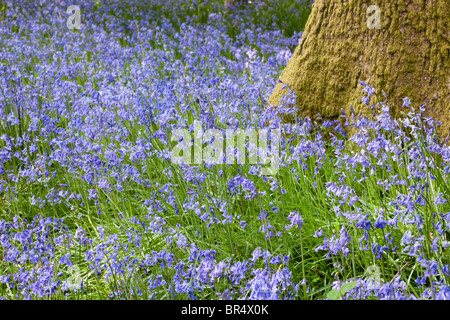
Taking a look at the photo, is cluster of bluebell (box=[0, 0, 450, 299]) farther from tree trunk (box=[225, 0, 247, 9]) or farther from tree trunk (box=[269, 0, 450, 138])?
tree trunk (box=[225, 0, 247, 9])

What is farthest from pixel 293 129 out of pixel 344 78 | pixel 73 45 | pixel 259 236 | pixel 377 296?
pixel 73 45

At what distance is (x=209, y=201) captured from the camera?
10.3 feet

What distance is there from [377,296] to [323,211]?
3.13 feet

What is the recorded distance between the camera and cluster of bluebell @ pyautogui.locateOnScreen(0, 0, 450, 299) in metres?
2.29

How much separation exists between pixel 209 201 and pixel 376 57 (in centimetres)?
156

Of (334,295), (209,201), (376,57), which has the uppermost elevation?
(376,57)

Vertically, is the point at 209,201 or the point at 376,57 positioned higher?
the point at 376,57

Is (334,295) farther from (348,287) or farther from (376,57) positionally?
(376,57)

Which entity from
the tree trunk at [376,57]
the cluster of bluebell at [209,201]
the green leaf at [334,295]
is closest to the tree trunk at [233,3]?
the cluster of bluebell at [209,201]

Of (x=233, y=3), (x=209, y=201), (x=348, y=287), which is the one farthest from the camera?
(x=233, y=3)

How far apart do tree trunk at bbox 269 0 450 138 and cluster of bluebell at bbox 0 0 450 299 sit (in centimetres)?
17

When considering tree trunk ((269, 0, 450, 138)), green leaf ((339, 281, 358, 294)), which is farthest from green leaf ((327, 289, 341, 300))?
tree trunk ((269, 0, 450, 138))

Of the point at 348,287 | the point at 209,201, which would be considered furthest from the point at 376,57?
the point at 348,287

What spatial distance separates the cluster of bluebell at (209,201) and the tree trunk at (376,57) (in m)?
0.17
